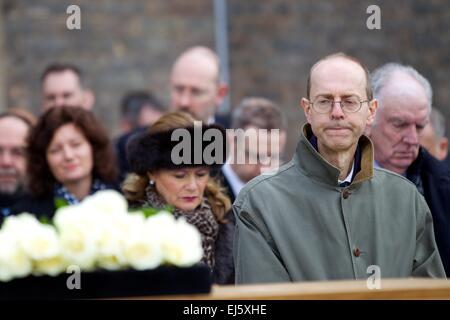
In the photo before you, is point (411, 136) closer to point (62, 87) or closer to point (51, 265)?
point (51, 265)

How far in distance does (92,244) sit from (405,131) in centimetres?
274

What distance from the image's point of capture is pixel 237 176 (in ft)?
25.5

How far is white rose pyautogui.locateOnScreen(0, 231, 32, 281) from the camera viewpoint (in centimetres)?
459

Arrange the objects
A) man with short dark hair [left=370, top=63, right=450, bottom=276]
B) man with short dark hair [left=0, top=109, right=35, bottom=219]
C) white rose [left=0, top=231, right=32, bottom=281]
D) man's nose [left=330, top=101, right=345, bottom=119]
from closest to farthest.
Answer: white rose [left=0, top=231, right=32, bottom=281], man's nose [left=330, top=101, right=345, bottom=119], man with short dark hair [left=370, top=63, right=450, bottom=276], man with short dark hair [left=0, top=109, right=35, bottom=219]

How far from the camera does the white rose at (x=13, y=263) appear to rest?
15.1 feet

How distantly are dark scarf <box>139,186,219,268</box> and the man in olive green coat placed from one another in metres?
1.13

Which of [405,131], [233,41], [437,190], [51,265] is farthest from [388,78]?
[233,41]

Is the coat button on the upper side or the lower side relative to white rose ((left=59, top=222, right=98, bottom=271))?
upper

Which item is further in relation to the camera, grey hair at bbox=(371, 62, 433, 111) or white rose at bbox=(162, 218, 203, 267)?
grey hair at bbox=(371, 62, 433, 111)

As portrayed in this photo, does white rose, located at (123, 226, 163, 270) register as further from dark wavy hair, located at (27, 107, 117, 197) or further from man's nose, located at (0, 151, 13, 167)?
man's nose, located at (0, 151, 13, 167)

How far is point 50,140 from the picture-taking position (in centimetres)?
765

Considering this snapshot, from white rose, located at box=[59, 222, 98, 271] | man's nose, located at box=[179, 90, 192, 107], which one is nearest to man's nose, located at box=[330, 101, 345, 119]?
white rose, located at box=[59, 222, 98, 271]

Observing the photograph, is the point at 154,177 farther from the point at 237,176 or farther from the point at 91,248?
the point at 91,248
